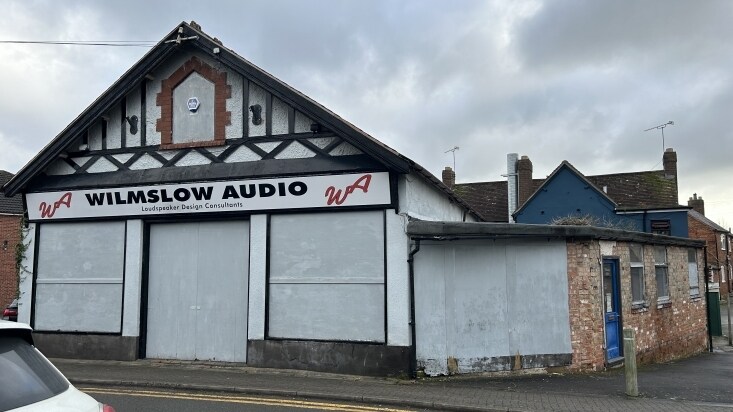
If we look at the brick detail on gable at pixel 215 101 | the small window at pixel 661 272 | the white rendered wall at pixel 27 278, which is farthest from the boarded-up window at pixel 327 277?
the small window at pixel 661 272

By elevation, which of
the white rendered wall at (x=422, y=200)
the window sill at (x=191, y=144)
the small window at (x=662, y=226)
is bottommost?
the white rendered wall at (x=422, y=200)

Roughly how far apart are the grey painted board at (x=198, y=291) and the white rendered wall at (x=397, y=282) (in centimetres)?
321

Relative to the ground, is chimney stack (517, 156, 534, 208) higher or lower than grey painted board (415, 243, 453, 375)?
higher

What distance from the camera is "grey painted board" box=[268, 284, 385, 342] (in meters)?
11.4

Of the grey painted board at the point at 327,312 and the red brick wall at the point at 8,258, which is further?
the red brick wall at the point at 8,258

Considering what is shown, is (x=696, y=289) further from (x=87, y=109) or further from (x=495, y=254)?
(x=87, y=109)

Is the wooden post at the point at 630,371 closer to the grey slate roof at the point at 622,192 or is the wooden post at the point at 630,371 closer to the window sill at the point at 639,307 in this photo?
the window sill at the point at 639,307

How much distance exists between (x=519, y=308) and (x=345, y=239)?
3573 mm

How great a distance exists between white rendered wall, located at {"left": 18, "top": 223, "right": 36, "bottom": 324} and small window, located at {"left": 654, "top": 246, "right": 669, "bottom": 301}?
15086mm

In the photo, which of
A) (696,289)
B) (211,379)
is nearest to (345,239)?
(211,379)

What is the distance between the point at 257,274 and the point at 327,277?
1.51 m

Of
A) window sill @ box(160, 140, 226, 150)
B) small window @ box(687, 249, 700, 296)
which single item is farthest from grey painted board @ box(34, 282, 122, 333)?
small window @ box(687, 249, 700, 296)

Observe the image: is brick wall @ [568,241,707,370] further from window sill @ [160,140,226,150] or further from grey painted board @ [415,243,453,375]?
window sill @ [160,140,226,150]

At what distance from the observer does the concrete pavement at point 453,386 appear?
8773 mm
